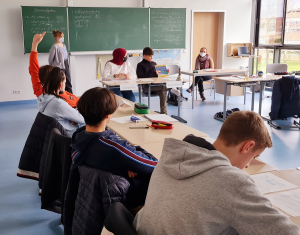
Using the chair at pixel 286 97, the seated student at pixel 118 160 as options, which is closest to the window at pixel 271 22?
the chair at pixel 286 97

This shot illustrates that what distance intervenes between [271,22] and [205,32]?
67.6 inches

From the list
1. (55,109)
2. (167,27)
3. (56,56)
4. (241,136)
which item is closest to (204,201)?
(241,136)

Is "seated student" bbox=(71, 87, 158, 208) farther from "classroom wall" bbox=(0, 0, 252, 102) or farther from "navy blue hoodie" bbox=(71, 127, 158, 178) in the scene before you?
"classroom wall" bbox=(0, 0, 252, 102)

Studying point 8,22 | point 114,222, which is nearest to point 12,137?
point 8,22

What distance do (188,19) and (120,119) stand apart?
6109 millimetres

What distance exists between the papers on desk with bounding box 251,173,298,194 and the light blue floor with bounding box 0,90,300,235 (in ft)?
5.16

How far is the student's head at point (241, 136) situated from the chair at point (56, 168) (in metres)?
1.09

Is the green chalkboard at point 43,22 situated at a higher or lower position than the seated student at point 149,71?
higher

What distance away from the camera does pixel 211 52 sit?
29.9 ft

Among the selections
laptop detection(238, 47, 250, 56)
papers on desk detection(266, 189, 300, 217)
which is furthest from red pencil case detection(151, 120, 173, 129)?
laptop detection(238, 47, 250, 56)

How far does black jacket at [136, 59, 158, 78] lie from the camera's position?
606cm

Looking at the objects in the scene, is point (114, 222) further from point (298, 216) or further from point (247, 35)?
point (247, 35)

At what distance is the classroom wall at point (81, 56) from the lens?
6.89m

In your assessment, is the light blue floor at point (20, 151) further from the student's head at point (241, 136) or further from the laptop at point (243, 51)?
the student's head at point (241, 136)
